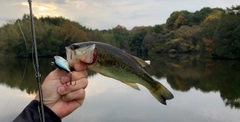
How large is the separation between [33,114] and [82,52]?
0.76m

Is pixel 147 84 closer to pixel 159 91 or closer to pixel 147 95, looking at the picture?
pixel 159 91

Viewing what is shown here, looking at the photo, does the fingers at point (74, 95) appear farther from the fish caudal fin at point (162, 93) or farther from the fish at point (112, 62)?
the fish caudal fin at point (162, 93)

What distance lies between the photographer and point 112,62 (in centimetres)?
183

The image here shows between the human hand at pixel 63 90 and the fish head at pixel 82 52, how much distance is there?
0.13 metres

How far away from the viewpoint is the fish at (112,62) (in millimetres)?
1793

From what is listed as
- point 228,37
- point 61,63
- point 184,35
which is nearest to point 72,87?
point 61,63

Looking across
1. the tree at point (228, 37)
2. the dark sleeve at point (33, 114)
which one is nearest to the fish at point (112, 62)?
the dark sleeve at point (33, 114)

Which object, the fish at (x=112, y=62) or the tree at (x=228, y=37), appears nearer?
the fish at (x=112, y=62)

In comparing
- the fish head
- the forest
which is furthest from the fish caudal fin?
the forest

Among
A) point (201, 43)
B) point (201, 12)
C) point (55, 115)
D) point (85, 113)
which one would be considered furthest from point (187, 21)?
point (55, 115)

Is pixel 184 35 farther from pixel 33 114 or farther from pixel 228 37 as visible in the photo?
pixel 33 114

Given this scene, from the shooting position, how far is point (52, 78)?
7.04ft

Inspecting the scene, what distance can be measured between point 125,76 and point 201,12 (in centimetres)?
9441

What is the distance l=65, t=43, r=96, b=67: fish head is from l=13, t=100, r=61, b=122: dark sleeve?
62 cm
